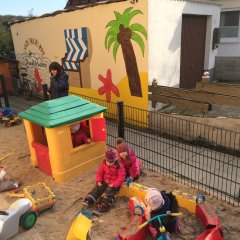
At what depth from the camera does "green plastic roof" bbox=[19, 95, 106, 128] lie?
4.86 metres

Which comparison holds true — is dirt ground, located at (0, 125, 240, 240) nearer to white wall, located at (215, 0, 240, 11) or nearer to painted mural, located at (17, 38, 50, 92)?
painted mural, located at (17, 38, 50, 92)

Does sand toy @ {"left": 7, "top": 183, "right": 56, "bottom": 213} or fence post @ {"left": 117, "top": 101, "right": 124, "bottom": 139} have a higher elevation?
fence post @ {"left": 117, "top": 101, "right": 124, "bottom": 139}

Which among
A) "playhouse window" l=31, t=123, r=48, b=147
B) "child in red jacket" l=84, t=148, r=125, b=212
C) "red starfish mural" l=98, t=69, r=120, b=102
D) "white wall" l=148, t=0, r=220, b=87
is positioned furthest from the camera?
"red starfish mural" l=98, t=69, r=120, b=102

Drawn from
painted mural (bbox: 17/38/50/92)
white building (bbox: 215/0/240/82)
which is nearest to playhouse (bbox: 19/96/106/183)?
painted mural (bbox: 17/38/50/92)

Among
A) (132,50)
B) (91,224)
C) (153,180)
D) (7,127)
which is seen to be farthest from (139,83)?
(91,224)

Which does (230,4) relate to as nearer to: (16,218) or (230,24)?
(230,24)

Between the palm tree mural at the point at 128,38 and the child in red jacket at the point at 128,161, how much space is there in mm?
3325

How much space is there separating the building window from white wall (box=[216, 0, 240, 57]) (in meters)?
0.29

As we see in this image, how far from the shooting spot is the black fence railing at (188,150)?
16.5ft

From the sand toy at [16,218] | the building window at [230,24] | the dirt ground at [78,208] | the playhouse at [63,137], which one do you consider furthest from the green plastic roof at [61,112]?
the building window at [230,24]

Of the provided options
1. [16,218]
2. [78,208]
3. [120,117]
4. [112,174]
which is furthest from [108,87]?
[16,218]

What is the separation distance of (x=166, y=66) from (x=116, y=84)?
1.51 metres

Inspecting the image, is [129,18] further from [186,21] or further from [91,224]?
[91,224]

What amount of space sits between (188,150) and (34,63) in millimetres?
8582
